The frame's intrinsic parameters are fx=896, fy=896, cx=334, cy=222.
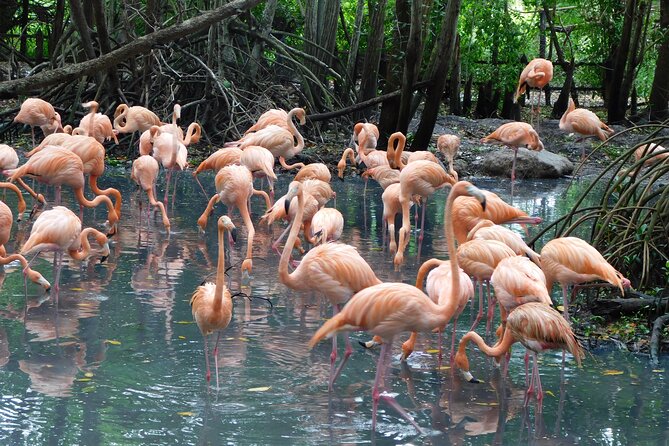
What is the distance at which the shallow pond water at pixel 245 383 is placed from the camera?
4.32 m

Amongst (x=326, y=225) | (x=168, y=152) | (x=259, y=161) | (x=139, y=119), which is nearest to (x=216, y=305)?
Answer: (x=326, y=225)

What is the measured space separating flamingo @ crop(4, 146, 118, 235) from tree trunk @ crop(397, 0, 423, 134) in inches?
212

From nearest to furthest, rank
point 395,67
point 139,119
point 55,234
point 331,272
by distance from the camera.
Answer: point 331,272 → point 55,234 → point 139,119 → point 395,67

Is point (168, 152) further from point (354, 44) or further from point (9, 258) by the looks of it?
point (354, 44)

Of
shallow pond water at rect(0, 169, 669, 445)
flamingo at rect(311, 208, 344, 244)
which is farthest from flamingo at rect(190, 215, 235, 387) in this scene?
flamingo at rect(311, 208, 344, 244)

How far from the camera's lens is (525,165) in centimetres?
1322

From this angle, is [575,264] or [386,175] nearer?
[575,264]

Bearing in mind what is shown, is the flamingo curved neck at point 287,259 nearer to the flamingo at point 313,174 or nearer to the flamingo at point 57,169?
the flamingo at point 57,169

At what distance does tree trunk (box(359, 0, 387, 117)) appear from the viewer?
13992 mm

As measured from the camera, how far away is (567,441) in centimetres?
432

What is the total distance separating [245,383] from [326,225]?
241 centimetres

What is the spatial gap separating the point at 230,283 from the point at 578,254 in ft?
9.20

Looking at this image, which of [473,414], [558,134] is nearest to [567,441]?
[473,414]

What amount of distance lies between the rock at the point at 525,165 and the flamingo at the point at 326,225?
6486 mm
